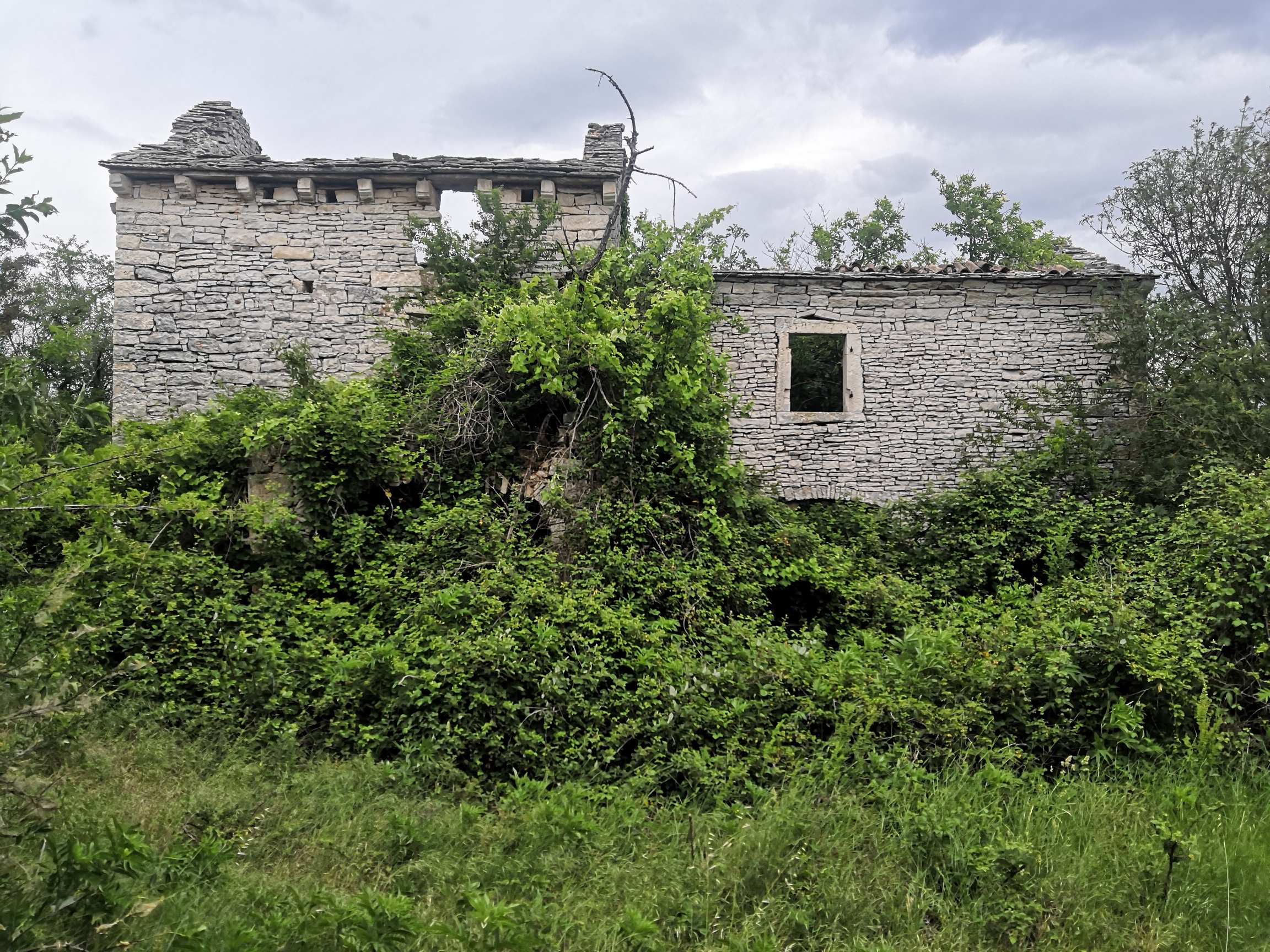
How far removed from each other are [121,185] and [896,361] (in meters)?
10.3

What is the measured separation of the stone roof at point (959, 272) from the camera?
33.7ft

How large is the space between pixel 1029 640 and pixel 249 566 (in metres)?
6.02

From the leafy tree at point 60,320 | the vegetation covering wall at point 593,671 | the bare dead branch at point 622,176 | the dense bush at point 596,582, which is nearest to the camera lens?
the vegetation covering wall at point 593,671

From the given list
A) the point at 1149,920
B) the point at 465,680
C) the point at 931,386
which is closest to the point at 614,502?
the point at 465,680

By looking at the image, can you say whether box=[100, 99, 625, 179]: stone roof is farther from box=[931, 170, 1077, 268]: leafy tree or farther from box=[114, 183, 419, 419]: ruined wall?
box=[931, 170, 1077, 268]: leafy tree

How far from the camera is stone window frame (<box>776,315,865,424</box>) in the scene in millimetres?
10469

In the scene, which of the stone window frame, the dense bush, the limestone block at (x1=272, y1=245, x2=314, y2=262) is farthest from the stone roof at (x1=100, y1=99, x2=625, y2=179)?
the stone window frame

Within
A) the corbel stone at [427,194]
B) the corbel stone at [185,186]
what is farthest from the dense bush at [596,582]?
the corbel stone at [185,186]

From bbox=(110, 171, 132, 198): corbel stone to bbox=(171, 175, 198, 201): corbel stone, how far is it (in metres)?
0.54

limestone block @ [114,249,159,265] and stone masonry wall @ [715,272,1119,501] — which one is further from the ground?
limestone block @ [114,249,159,265]

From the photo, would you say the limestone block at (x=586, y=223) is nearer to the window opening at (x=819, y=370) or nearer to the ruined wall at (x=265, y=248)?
the ruined wall at (x=265, y=248)

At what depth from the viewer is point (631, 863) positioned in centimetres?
376

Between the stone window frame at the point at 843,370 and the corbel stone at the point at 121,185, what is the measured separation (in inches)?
337

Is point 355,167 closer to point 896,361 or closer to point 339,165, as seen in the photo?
point 339,165
